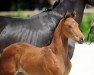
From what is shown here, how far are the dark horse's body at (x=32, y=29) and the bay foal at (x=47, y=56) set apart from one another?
1377 millimetres

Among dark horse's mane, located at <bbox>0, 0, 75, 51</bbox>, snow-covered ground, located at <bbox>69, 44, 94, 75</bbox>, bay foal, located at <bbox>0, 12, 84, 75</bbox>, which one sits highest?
bay foal, located at <bbox>0, 12, 84, 75</bbox>

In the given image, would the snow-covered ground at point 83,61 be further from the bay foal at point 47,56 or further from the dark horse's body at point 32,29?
the bay foal at point 47,56

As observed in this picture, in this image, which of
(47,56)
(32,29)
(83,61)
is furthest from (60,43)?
(83,61)

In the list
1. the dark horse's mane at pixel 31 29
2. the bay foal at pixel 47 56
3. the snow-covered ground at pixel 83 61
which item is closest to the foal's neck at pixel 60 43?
the bay foal at pixel 47 56

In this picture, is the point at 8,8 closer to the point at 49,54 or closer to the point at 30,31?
the point at 30,31

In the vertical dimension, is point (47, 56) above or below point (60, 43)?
below

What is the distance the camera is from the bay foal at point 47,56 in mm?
6895

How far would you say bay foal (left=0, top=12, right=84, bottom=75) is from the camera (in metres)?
6.89

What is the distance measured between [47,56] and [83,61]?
108 inches

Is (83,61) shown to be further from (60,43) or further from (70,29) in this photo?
(70,29)

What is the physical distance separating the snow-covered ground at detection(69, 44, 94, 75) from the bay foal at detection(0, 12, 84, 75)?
2.04m

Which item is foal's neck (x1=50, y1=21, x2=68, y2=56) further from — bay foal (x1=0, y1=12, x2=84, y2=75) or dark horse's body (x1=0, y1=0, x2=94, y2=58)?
dark horse's body (x1=0, y1=0, x2=94, y2=58)

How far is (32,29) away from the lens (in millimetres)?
8898

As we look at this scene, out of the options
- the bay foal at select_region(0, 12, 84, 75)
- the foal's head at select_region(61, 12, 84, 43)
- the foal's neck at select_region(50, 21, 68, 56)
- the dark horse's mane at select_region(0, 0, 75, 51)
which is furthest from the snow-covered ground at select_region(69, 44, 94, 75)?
the foal's head at select_region(61, 12, 84, 43)
